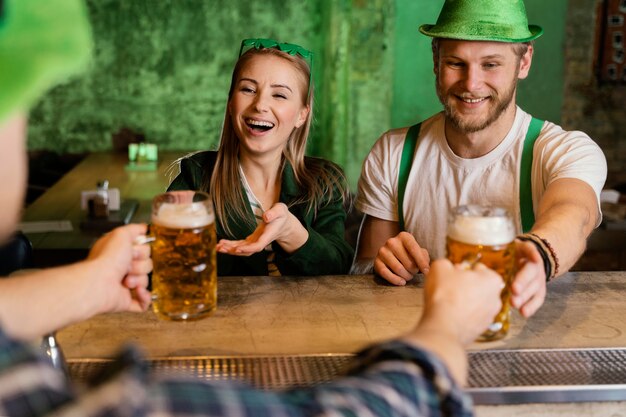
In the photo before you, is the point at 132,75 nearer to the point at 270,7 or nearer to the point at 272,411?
the point at 270,7

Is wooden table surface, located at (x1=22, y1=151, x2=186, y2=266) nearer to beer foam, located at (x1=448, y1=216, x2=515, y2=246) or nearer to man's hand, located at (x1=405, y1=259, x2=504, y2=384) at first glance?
beer foam, located at (x1=448, y1=216, x2=515, y2=246)

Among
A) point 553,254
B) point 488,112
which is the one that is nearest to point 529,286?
point 553,254

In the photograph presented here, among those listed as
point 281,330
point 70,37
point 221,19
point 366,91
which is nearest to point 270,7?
point 221,19

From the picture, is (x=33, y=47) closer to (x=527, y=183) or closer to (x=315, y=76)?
(x=527, y=183)

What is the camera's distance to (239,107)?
239 cm

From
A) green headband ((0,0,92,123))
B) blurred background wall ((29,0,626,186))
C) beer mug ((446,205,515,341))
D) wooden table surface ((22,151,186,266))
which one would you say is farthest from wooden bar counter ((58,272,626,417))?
blurred background wall ((29,0,626,186))

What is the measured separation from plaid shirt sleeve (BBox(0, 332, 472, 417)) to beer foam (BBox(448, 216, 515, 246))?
1.80 feet

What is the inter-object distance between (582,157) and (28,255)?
6.12 ft

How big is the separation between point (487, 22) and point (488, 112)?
32 centimetres

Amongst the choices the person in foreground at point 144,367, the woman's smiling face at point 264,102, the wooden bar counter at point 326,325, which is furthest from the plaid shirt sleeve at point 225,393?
the woman's smiling face at point 264,102

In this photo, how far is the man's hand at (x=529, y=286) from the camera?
4.72 feet

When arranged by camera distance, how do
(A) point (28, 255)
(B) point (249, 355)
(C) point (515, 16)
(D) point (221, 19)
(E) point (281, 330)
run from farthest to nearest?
1. (D) point (221, 19)
2. (C) point (515, 16)
3. (A) point (28, 255)
4. (E) point (281, 330)
5. (B) point (249, 355)

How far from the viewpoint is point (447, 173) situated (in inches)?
101

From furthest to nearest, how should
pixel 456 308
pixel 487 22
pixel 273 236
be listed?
pixel 487 22
pixel 273 236
pixel 456 308
